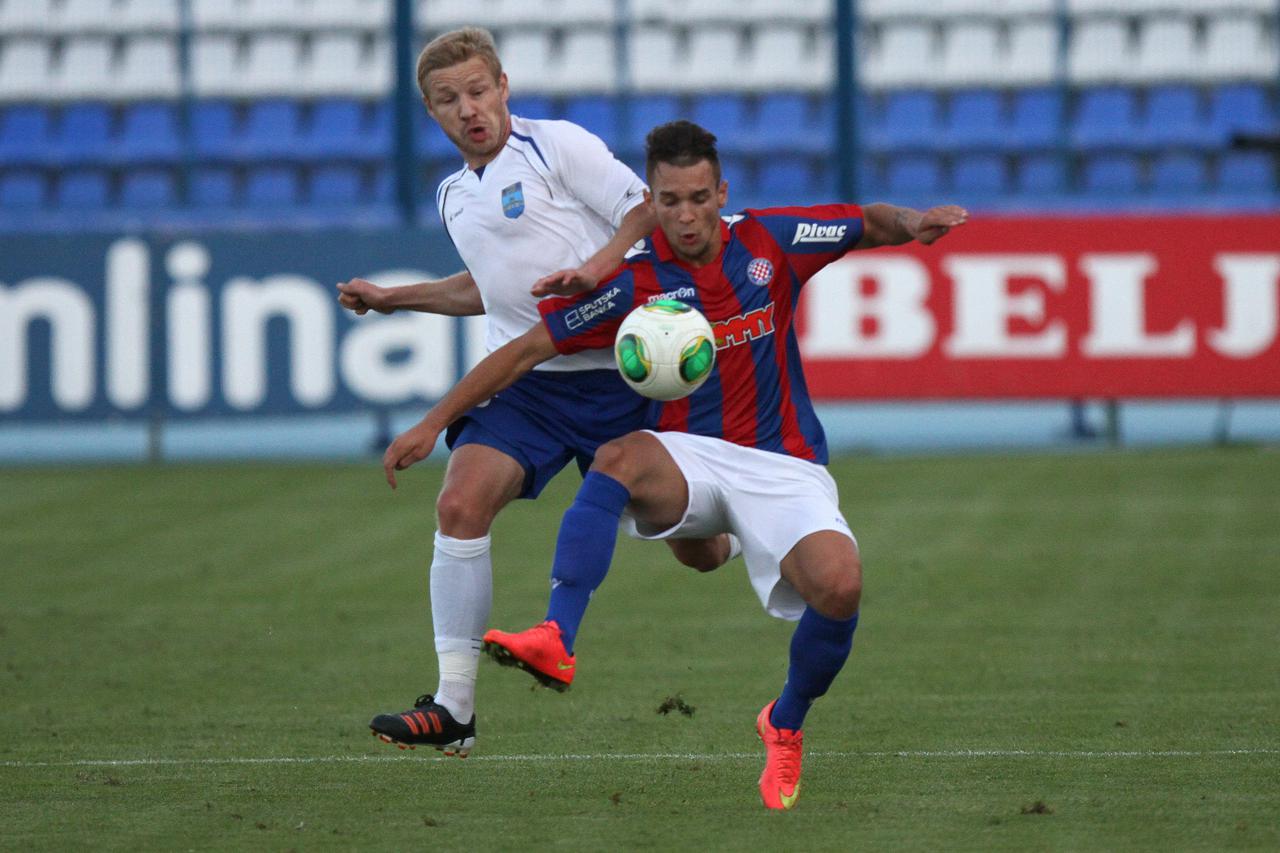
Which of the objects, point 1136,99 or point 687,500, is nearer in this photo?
point 687,500

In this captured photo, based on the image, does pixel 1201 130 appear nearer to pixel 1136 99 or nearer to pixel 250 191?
pixel 1136 99

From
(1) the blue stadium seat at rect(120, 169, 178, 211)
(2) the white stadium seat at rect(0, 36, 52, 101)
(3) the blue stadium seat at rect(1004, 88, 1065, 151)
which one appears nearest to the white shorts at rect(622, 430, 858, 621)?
(3) the blue stadium seat at rect(1004, 88, 1065, 151)

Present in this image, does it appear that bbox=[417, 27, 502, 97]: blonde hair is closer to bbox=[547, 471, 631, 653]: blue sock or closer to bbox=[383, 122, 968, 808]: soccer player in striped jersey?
bbox=[383, 122, 968, 808]: soccer player in striped jersey

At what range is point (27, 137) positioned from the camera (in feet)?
59.4

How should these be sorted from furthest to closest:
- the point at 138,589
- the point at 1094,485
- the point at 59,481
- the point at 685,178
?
the point at 59,481 → the point at 1094,485 → the point at 138,589 → the point at 685,178

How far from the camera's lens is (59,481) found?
1468 centimetres

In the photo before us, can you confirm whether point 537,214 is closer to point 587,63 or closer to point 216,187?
point 587,63

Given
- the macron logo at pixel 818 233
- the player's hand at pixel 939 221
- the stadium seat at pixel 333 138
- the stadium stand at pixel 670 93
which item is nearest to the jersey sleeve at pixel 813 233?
the macron logo at pixel 818 233

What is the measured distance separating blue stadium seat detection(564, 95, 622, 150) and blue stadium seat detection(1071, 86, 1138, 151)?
405cm

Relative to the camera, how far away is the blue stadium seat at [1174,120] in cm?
1759

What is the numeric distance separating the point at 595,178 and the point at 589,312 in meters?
0.52

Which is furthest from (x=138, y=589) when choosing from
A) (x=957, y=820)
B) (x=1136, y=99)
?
(x=1136, y=99)

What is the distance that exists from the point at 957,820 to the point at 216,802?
79.3 inches

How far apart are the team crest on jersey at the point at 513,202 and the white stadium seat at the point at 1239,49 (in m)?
12.8
